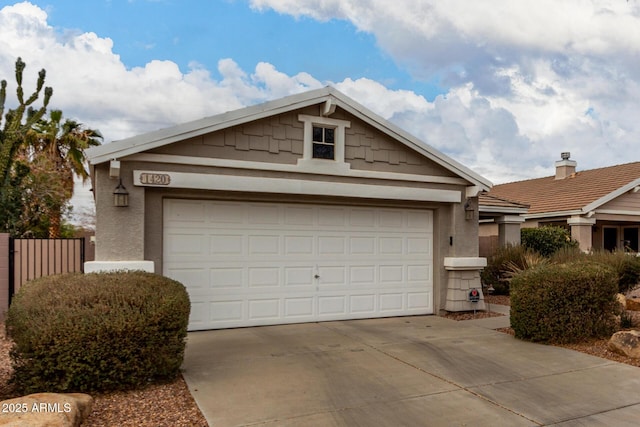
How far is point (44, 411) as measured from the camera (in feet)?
12.3

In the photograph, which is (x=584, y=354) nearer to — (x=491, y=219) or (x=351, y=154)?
(x=351, y=154)

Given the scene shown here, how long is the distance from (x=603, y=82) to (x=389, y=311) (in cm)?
1105

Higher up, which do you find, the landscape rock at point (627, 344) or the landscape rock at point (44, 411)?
the landscape rock at point (44, 411)

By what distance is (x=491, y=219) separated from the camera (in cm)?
1639

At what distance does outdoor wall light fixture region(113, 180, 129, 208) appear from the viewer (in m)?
7.41

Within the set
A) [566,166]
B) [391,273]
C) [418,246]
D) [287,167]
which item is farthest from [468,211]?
[566,166]

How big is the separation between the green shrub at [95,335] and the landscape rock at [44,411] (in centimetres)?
53

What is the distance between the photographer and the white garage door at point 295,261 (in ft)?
27.3

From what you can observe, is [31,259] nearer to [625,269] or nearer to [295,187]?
[295,187]

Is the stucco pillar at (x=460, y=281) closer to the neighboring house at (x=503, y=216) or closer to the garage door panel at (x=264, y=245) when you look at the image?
the garage door panel at (x=264, y=245)

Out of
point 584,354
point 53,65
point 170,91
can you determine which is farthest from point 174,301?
point 170,91

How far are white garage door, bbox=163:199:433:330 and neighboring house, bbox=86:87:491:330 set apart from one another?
0.8 inches

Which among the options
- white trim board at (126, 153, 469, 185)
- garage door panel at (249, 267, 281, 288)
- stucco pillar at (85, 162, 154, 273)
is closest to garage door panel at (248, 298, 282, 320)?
garage door panel at (249, 267, 281, 288)

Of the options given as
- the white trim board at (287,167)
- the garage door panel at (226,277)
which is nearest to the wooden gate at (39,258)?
the garage door panel at (226,277)
